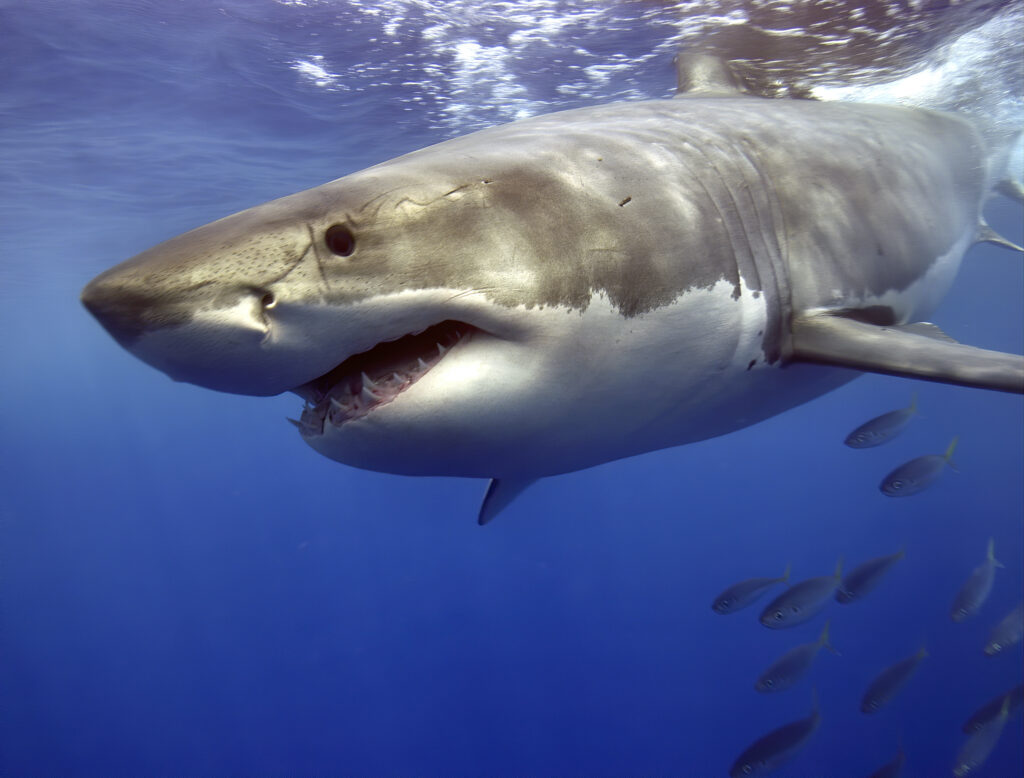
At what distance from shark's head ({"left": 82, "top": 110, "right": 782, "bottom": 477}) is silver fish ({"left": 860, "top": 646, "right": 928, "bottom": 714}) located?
6.56 metres

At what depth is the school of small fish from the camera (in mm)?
6633

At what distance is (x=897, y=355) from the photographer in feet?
7.29

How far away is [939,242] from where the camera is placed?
3.45 m

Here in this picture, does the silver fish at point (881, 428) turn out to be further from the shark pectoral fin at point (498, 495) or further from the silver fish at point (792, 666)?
the shark pectoral fin at point (498, 495)

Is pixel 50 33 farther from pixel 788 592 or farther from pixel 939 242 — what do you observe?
pixel 788 592

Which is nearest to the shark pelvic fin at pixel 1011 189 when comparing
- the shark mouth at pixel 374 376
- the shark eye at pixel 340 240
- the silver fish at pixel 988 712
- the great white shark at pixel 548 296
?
the silver fish at pixel 988 712

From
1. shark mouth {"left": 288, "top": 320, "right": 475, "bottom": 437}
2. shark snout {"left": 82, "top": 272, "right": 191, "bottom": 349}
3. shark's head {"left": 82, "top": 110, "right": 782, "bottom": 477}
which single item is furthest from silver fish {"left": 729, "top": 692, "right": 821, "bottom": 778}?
shark snout {"left": 82, "top": 272, "right": 191, "bottom": 349}

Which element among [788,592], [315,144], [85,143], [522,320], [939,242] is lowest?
[788,592]

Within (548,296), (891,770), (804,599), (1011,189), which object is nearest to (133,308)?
(548,296)

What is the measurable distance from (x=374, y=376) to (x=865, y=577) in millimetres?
6936

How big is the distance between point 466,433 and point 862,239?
209 cm

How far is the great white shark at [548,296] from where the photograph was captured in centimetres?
155

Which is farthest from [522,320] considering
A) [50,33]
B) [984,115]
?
[984,115]

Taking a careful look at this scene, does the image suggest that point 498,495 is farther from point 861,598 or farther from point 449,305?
point 861,598
